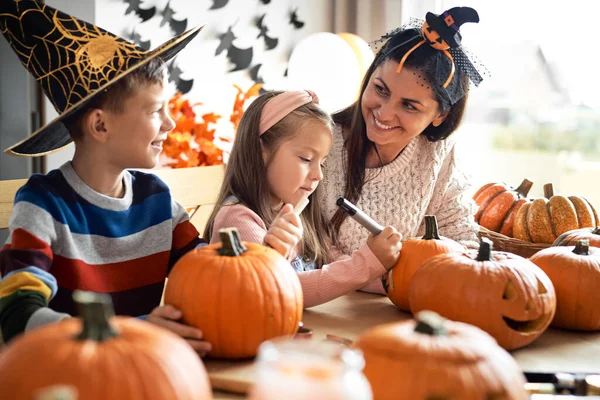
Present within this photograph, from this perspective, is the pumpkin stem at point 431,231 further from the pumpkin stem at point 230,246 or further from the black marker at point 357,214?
the pumpkin stem at point 230,246

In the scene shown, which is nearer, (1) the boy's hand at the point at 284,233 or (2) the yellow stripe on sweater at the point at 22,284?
(2) the yellow stripe on sweater at the point at 22,284

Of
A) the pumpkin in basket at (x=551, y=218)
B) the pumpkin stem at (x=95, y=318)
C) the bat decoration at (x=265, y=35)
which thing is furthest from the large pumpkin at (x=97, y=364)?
the bat decoration at (x=265, y=35)

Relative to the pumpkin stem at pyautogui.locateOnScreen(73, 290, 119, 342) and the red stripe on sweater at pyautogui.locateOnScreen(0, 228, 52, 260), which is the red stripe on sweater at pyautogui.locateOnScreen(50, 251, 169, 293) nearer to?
the red stripe on sweater at pyautogui.locateOnScreen(0, 228, 52, 260)

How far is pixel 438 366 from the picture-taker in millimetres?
717

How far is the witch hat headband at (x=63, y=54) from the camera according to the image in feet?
3.70

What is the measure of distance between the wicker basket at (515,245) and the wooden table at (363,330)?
0.78 meters

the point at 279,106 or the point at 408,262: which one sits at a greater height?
the point at 279,106

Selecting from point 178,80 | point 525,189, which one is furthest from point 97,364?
point 178,80

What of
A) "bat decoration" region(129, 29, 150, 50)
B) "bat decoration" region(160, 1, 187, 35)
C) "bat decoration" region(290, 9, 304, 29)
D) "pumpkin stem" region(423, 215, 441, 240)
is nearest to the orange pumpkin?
"pumpkin stem" region(423, 215, 441, 240)

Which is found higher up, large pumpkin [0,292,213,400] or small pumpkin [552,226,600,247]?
large pumpkin [0,292,213,400]

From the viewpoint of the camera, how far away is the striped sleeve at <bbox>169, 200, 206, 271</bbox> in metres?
1.35

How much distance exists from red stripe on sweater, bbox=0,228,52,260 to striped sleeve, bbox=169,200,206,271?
302 mm

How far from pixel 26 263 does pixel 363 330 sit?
1.87 ft

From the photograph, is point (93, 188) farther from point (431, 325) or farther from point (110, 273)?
point (431, 325)
